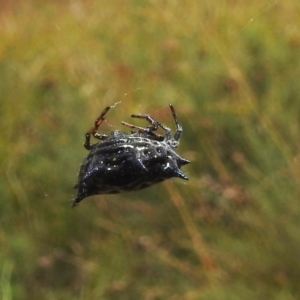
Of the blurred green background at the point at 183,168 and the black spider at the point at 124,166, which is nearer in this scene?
the black spider at the point at 124,166

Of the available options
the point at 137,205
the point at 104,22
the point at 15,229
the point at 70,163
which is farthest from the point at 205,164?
the point at 104,22

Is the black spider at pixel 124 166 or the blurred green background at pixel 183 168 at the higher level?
the blurred green background at pixel 183 168

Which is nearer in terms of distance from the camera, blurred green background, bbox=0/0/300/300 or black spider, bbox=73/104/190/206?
black spider, bbox=73/104/190/206

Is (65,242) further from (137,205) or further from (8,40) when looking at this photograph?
(8,40)

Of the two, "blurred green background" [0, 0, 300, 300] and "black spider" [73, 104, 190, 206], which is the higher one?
"blurred green background" [0, 0, 300, 300]

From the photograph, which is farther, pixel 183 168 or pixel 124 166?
pixel 183 168

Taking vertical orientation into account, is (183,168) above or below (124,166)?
above

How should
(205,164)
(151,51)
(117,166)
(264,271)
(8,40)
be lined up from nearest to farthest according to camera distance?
(117,166)
(264,271)
(205,164)
(151,51)
(8,40)

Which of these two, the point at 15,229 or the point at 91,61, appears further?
the point at 91,61
